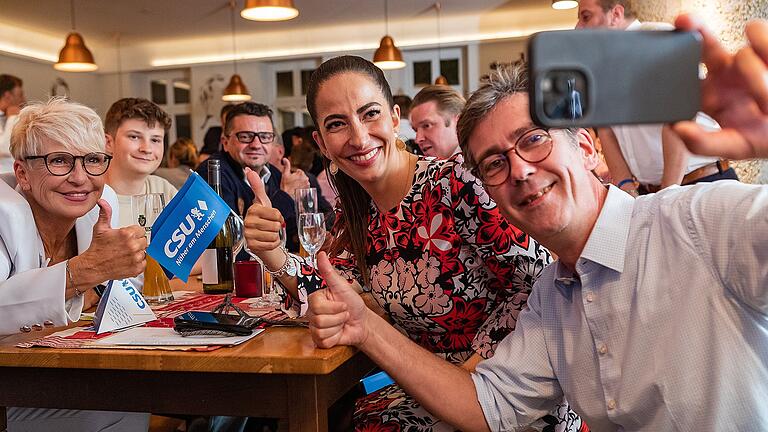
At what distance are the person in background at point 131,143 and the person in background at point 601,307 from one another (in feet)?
6.35

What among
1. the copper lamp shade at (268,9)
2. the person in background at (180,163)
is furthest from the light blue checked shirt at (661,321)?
the person in background at (180,163)

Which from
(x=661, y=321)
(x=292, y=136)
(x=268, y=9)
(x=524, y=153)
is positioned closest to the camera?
(x=661, y=321)

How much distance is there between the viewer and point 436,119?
3.65m

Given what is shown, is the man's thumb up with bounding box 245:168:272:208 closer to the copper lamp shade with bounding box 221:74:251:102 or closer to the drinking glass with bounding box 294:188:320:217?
the drinking glass with bounding box 294:188:320:217

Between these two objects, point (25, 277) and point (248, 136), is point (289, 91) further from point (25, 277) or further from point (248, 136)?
point (25, 277)

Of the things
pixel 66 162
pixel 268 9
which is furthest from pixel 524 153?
pixel 268 9

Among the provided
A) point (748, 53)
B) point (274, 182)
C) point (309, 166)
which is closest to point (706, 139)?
point (748, 53)

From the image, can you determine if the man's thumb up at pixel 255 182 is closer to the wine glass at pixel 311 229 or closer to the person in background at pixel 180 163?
the wine glass at pixel 311 229

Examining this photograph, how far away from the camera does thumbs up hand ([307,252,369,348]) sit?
130cm

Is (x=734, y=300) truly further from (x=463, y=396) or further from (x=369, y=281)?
(x=369, y=281)

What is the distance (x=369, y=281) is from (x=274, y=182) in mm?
2336

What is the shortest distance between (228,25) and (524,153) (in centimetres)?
862

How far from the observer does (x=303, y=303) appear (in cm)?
164

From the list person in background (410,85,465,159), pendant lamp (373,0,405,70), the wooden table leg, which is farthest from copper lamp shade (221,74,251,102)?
the wooden table leg
